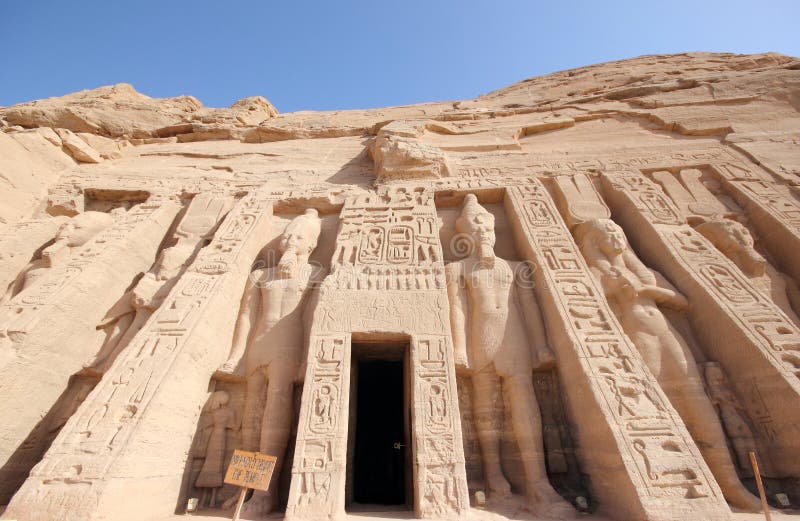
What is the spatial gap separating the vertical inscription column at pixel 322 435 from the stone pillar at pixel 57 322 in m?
3.30

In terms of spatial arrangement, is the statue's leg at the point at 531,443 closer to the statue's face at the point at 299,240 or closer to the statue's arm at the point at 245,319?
the statue's arm at the point at 245,319

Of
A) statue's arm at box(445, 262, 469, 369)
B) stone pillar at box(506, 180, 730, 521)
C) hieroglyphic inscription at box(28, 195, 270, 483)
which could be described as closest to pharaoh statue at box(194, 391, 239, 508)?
hieroglyphic inscription at box(28, 195, 270, 483)

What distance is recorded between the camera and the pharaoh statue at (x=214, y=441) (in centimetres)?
418

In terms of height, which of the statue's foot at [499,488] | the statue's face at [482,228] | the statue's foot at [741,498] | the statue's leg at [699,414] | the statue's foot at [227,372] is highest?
the statue's face at [482,228]

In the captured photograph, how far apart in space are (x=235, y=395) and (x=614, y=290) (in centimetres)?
497

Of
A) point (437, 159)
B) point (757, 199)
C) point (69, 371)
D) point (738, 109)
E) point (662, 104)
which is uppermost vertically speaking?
point (662, 104)

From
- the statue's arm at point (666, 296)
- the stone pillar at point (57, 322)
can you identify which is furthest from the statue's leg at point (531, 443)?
the stone pillar at point (57, 322)

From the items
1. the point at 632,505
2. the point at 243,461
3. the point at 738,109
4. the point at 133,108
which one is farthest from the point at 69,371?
the point at 738,109

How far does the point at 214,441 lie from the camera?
441cm

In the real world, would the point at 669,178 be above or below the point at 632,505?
above

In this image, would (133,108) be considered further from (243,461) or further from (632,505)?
(632,505)

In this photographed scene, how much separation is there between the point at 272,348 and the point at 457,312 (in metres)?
2.37

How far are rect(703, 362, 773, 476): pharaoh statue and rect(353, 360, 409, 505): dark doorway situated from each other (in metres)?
4.01

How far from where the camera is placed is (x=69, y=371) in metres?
4.95
